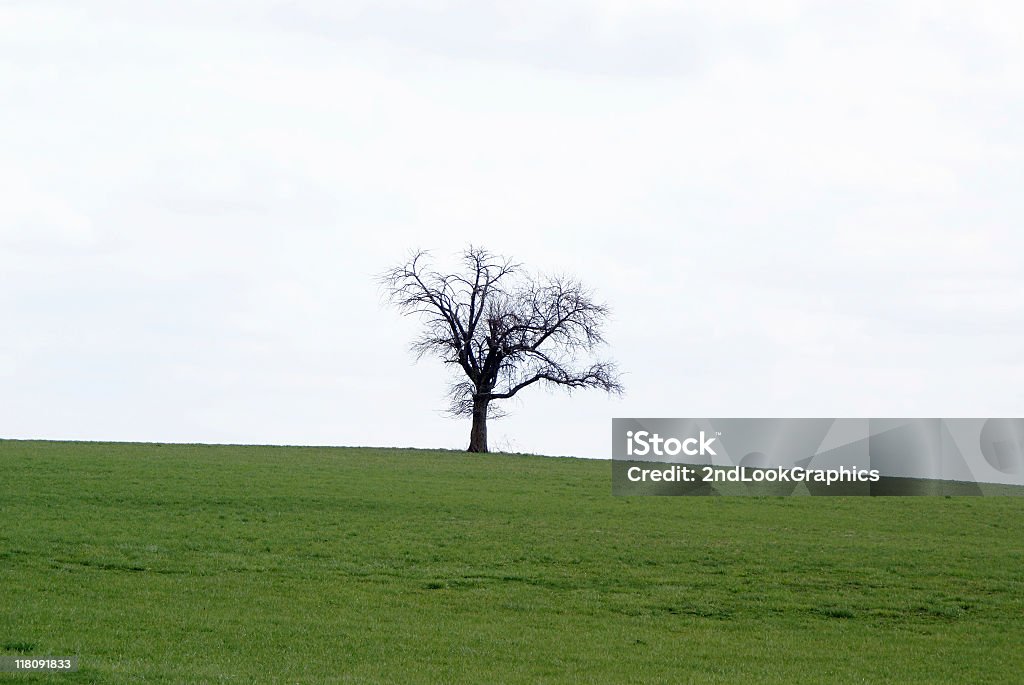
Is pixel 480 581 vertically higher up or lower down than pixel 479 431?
lower down

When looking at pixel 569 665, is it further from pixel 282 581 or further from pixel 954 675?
pixel 282 581

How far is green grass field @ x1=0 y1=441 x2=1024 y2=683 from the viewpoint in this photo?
17.4 m

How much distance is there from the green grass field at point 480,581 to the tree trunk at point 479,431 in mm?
13961

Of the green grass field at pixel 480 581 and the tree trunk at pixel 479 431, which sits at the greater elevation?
the tree trunk at pixel 479 431

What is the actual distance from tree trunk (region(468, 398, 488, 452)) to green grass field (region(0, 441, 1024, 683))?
1396 centimetres

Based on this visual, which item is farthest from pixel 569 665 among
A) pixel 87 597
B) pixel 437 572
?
pixel 87 597

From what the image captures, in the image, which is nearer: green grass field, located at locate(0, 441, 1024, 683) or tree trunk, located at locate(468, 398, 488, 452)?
green grass field, located at locate(0, 441, 1024, 683)

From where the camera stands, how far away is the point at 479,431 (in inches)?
2205

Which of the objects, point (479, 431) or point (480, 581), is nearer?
point (480, 581)

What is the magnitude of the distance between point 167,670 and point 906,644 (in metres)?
13.6

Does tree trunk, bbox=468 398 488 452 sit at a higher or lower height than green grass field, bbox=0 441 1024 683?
higher

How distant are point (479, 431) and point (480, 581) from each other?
3162 centimetres

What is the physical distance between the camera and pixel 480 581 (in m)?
24.4

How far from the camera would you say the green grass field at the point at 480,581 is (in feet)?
57.1
